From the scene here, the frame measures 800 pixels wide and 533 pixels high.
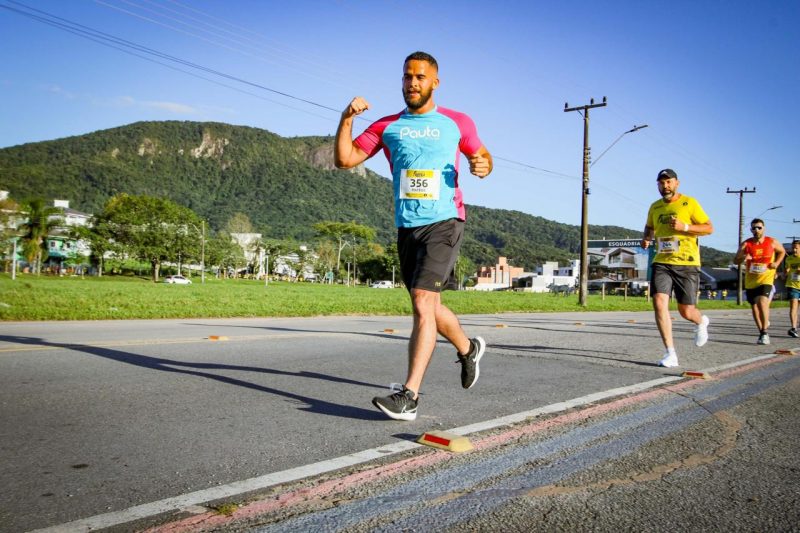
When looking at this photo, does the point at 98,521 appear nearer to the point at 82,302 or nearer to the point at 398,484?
the point at 398,484

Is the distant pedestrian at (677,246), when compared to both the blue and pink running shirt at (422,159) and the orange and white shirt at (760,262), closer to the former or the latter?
the blue and pink running shirt at (422,159)

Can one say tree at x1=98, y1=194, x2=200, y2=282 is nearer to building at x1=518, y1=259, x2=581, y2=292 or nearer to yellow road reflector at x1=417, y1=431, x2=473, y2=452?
building at x1=518, y1=259, x2=581, y2=292

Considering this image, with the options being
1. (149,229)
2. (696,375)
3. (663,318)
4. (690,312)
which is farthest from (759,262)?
(149,229)

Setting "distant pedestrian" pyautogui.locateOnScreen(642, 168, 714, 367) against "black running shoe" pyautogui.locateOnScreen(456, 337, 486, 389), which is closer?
"black running shoe" pyautogui.locateOnScreen(456, 337, 486, 389)

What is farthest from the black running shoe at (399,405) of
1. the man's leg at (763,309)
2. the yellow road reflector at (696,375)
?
the man's leg at (763,309)

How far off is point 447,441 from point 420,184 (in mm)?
1699

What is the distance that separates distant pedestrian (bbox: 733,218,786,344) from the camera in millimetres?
10383

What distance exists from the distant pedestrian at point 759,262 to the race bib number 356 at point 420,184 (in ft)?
28.2

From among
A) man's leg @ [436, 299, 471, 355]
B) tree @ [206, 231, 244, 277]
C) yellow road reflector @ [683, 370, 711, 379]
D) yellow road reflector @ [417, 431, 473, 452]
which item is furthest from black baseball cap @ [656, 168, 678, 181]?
tree @ [206, 231, 244, 277]

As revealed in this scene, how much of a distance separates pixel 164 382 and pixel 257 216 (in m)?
192

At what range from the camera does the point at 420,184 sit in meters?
3.85

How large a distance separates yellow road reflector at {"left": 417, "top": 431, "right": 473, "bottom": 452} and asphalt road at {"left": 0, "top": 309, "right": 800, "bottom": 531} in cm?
8

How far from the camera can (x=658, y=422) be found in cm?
356

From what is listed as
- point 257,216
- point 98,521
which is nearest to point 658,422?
point 98,521
